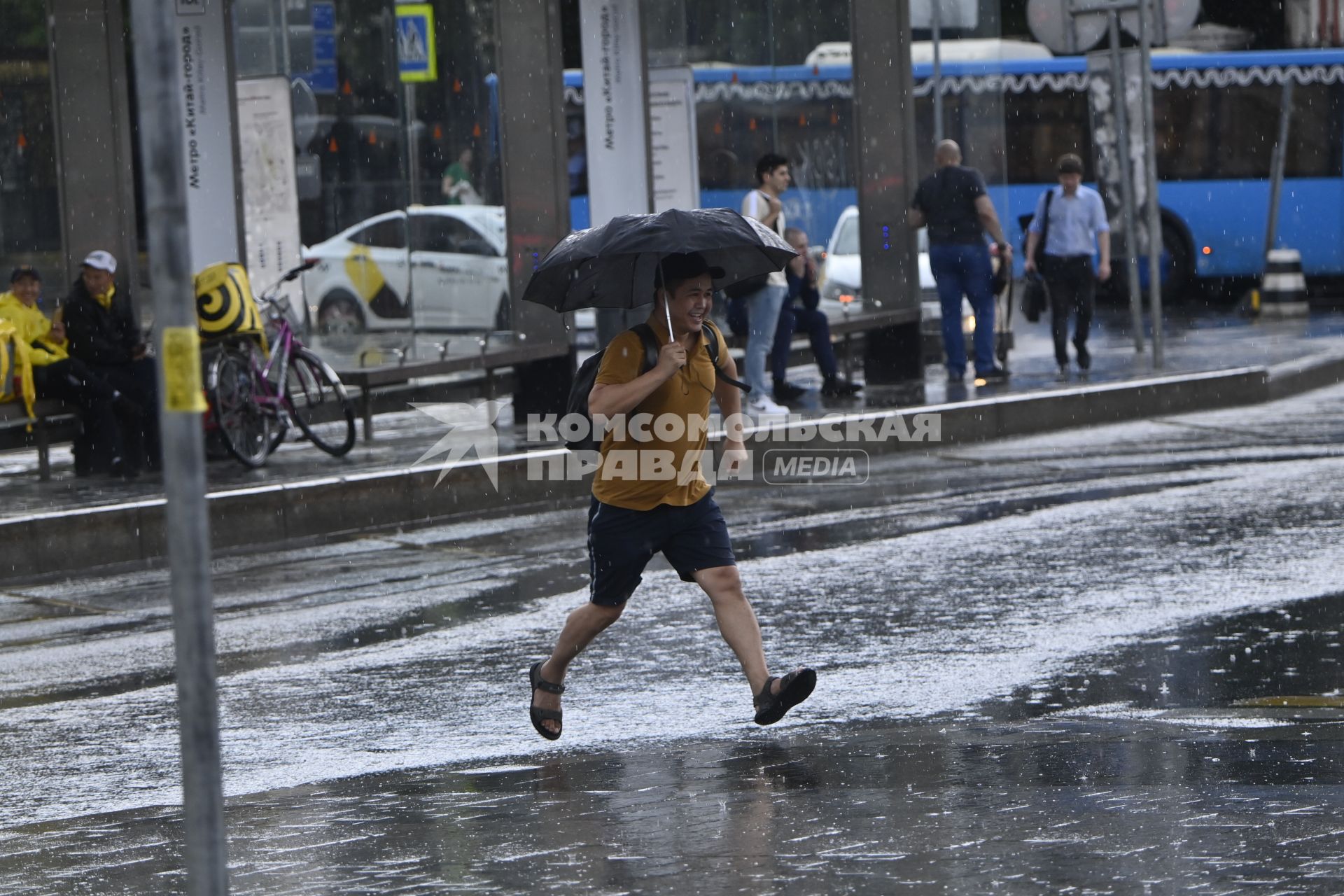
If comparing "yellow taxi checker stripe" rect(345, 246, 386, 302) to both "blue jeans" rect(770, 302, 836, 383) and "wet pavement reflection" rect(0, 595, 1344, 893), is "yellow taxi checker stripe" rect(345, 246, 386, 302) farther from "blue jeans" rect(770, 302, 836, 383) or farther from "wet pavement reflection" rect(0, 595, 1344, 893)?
"wet pavement reflection" rect(0, 595, 1344, 893)

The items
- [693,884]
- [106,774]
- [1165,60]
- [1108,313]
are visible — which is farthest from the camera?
[1165,60]

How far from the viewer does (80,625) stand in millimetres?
8922

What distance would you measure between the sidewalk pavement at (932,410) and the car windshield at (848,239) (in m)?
1.13

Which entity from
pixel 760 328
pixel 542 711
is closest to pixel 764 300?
pixel 760 328

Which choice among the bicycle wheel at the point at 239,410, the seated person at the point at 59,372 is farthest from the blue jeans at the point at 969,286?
the seated person at the point at 59,372

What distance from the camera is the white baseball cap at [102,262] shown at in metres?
12.1

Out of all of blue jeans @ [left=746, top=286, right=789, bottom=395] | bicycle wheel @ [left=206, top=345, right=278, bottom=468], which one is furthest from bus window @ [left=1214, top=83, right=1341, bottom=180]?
bicycle wheel @ [left=206, top=345, right=278, bottom=468]

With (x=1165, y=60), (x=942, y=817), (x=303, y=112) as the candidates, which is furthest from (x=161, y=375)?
(x=1165, y=60)

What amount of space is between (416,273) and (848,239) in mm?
5426

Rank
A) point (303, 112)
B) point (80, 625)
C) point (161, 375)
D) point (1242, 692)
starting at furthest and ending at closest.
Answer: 1. point (303, 112)
2. point (80, 625)
3. point (1242, 692)
4. point (161, 375)

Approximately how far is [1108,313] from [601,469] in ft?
66.2

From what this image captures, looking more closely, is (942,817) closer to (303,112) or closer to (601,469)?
(601,469)

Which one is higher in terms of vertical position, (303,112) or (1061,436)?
(303,112)

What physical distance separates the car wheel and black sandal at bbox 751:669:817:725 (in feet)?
29.7
